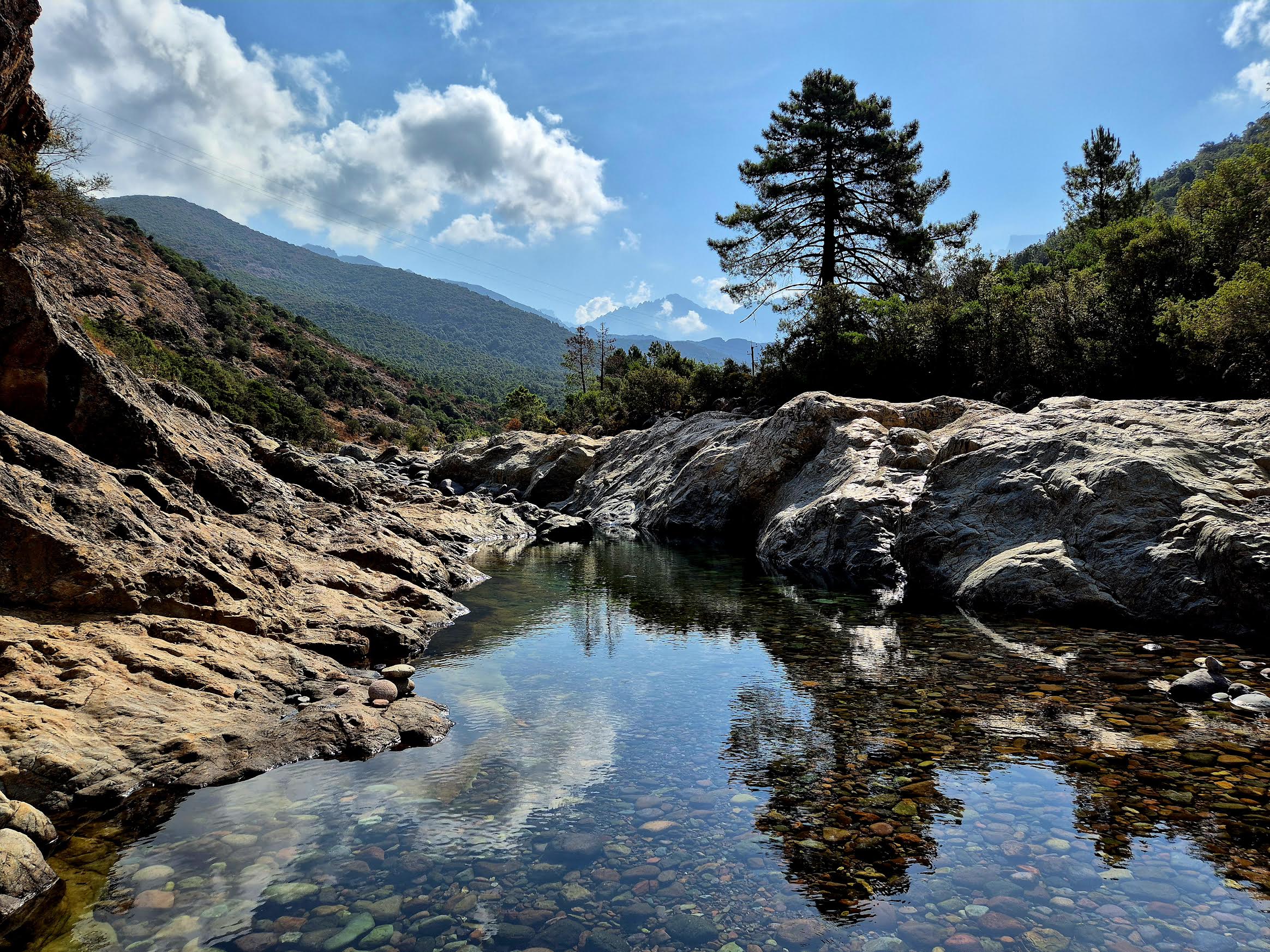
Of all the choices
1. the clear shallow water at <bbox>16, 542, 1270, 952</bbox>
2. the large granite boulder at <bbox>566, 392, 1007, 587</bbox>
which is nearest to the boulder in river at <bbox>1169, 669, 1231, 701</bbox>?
the clear shallow water at <bbox>16, 542, 1270, 952</bbox>

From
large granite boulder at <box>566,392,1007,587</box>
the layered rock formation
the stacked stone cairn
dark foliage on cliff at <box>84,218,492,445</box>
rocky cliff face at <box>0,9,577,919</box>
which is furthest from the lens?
dark foliage on cliff at <box>84,218,492,445</box>

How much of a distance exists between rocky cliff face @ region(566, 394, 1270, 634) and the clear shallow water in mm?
1402

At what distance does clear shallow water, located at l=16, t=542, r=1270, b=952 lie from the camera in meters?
3.99

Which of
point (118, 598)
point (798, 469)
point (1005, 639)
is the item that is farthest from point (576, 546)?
point (118, 598)

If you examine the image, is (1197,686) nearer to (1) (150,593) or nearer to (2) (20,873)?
(2) (20,873)

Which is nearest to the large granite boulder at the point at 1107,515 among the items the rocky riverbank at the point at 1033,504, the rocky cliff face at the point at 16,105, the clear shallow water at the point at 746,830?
the rocky riverbank at the point at 1033,504

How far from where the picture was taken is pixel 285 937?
12.8 feet

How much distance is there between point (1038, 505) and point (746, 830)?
9501 mm

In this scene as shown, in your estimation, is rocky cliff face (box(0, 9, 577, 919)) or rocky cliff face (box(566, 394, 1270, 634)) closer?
rocky cliff face (box(0, 9, 577, 919))

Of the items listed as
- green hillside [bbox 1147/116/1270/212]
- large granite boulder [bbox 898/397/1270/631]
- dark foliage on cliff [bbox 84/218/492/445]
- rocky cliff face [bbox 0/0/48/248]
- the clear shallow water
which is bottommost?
the clear shallow water

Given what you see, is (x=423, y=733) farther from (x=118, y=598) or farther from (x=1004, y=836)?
(x=1004, y=836)

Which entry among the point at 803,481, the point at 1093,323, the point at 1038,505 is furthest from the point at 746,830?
the point at 1093,323

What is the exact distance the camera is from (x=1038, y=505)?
1203 cm

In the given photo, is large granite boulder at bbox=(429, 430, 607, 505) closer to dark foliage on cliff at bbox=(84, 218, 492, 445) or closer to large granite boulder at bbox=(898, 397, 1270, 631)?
dark foliage on cliff at bbox=(84, 218, 492, 445)
